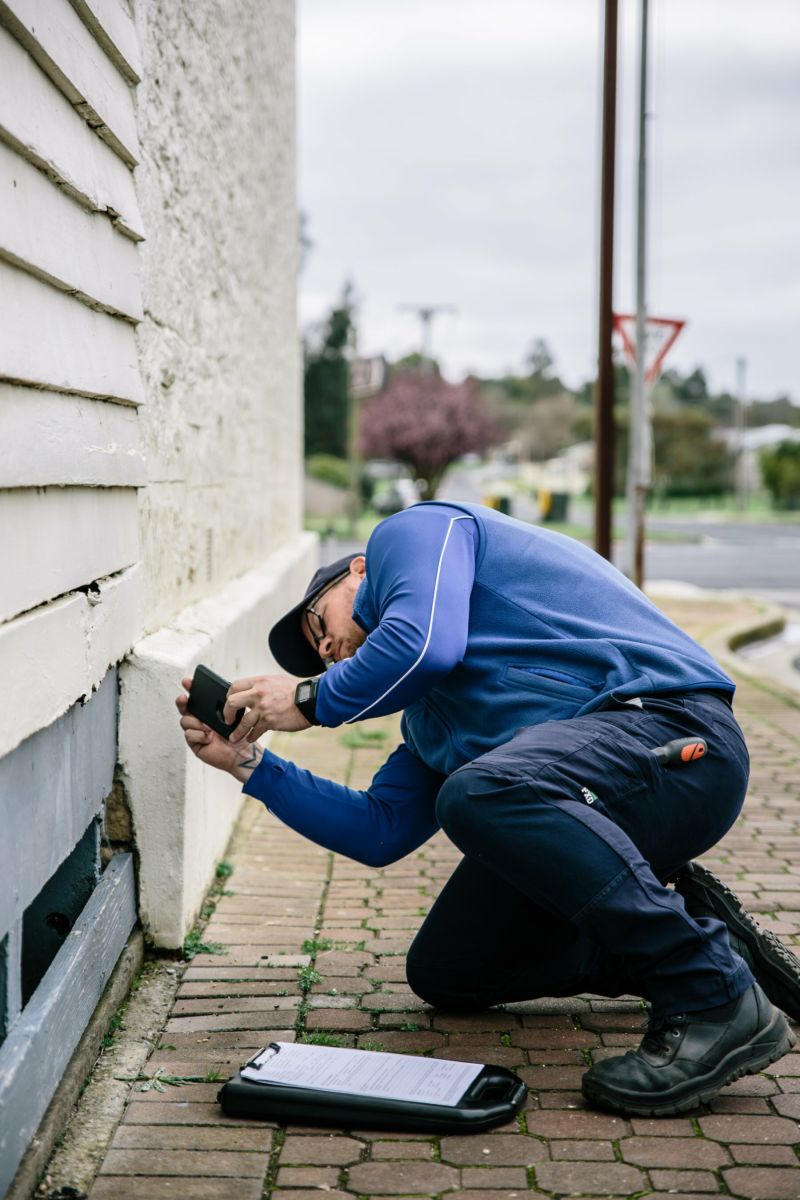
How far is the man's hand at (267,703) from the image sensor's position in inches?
115

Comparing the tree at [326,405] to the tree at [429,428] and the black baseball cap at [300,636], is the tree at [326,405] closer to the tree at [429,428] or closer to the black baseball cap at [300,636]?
the tree at [429,428]

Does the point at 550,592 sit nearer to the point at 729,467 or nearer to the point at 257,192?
the point at 257,192

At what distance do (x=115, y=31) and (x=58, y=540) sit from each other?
1350mm

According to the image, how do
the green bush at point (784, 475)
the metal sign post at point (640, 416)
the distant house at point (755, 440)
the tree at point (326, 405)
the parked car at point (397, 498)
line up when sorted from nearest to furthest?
the metal sign post at point (640, 416) < the parked car at point (397, 498) < the green bush at point (784, 475) < the tree at point (326, 405) < the distant house at point (755, 440)

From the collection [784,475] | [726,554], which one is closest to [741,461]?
[784,475]

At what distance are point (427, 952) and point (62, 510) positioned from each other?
1382 millimetres

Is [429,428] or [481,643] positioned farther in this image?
[429,428]

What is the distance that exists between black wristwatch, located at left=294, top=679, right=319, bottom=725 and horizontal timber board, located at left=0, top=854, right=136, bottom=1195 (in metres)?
0.68

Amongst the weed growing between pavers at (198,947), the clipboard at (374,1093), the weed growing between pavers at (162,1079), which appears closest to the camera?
the clipboard at (374,1093)

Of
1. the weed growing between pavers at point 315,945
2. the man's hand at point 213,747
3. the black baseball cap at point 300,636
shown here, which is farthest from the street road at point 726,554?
the man's hand at point 213,747

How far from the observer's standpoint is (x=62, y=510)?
110 inches

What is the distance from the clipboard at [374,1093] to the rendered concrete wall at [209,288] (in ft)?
5.03

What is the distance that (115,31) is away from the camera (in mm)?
3223

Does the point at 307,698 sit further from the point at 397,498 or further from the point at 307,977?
the point at 397,498
